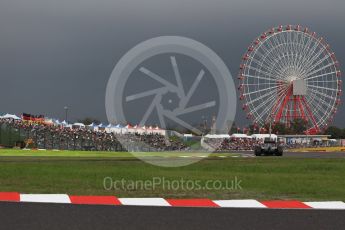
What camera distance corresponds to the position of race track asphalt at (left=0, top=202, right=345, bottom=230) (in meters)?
6.50

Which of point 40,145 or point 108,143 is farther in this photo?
point 108,143

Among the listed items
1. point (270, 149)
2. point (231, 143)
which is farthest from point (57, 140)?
point (231, 143)

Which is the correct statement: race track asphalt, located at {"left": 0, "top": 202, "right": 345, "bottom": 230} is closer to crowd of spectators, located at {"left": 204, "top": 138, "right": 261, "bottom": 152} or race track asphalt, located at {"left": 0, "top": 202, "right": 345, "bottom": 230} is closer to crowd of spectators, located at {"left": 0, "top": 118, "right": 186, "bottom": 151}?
crowd of spectators, located at {"left": 0, "top": 118, "right": 186, "bottom": 151}

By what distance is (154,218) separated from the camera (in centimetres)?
711

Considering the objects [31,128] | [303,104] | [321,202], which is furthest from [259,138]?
[321,202]

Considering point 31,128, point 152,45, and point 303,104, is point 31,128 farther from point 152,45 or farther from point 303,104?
point 303,104

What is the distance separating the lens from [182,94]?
1650cm

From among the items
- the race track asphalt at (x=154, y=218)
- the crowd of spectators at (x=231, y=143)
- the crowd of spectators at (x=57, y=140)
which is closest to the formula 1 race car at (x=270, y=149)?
the crowd of spectators at (x=57, y=140)

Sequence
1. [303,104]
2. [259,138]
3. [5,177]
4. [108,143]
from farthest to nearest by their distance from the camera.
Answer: [259,138]
[303,104]
[108,143]
[5,177]

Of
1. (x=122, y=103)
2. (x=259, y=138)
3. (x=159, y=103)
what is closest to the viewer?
(x=122, y=103)

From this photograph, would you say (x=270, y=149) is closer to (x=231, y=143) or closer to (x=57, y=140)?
(x=57, y=140)

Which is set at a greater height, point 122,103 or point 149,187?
point 122,103

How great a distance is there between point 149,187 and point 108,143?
45.8 meters

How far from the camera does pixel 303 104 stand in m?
83.1
